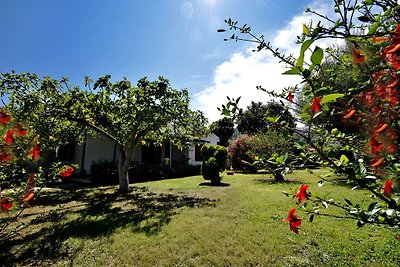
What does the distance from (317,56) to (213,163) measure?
41.1 ft

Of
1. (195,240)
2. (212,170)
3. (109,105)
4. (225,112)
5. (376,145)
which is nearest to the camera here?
(376,145)

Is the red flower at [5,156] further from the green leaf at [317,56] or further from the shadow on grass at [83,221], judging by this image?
the green leaf at [317,56]

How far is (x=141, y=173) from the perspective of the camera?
16281mm

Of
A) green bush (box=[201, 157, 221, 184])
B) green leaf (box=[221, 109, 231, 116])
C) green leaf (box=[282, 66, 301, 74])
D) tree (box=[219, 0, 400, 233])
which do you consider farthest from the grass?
green bush (box=[201, 157, 221, 184])

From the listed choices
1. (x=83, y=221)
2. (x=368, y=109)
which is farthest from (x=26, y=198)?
(x=83, y=221)

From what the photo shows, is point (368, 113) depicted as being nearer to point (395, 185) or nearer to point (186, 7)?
point (395, 185)

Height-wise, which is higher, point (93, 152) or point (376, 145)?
point (93, 152)

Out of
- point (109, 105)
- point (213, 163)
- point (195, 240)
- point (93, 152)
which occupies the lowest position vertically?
point (195, 240)

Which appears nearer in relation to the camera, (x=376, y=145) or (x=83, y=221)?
(x=376, y=145)

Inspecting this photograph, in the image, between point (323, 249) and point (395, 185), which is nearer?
point (395, 185)

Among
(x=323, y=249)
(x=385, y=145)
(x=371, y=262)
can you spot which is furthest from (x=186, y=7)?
(x=371, y=262)

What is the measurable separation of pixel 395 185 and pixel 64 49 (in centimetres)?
1016

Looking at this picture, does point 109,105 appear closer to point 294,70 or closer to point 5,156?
point 5,156

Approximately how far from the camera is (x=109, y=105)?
886cm
